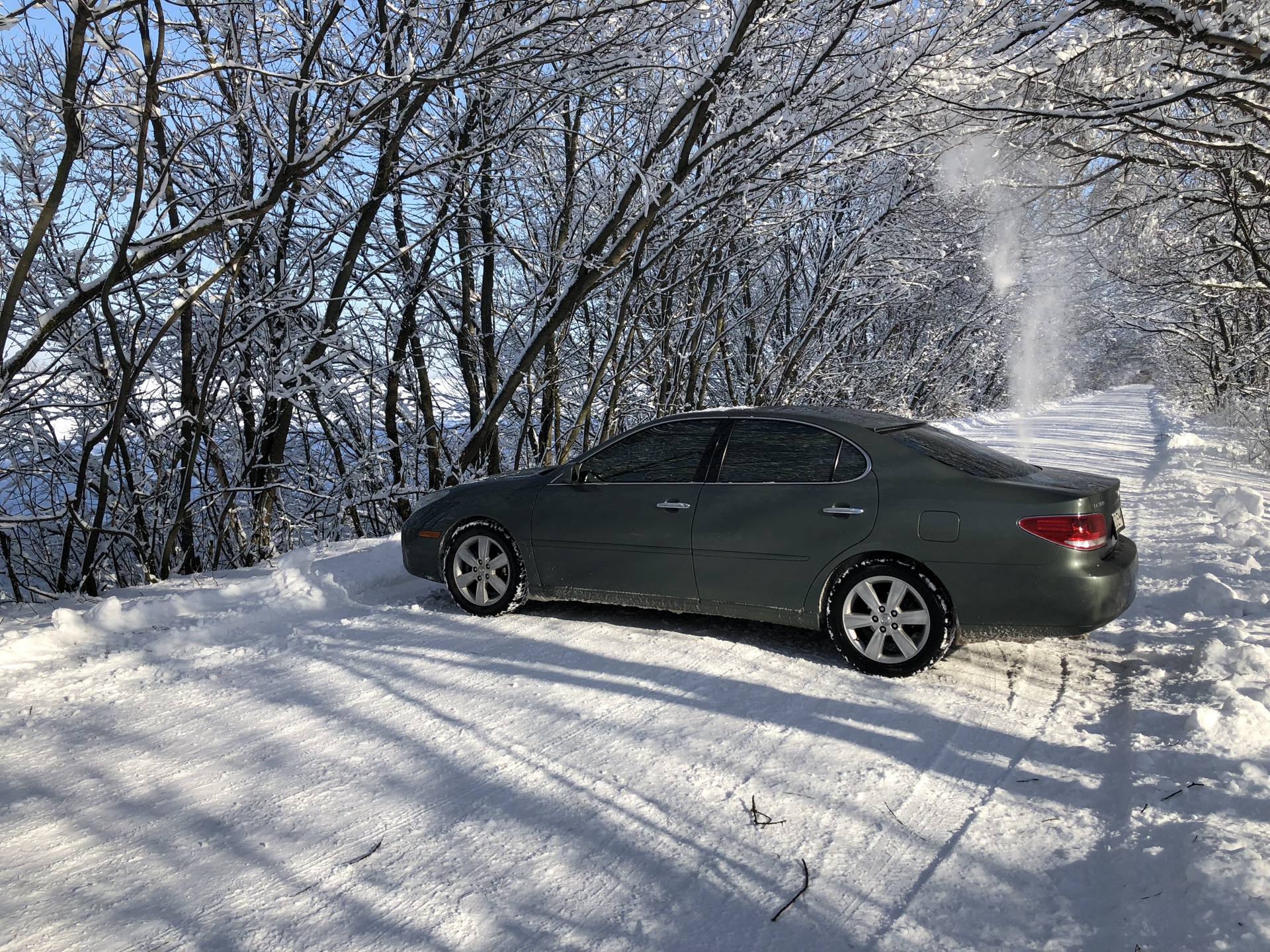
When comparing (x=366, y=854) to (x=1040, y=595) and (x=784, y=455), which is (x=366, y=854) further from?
(x=1040, y=595)

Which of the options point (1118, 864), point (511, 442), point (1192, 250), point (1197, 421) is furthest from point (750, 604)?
point (1197, 421)

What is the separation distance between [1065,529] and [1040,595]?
14.5 inches

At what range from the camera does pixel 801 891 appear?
2602mm

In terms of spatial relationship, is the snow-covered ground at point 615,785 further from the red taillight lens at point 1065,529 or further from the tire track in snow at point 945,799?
the red taillight lens at point 1065,529

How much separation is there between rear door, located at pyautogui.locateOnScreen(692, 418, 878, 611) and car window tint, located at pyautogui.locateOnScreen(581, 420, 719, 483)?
20 cm

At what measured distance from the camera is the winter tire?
557 centimetres

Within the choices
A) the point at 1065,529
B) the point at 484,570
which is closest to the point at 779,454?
the point at 1065,529

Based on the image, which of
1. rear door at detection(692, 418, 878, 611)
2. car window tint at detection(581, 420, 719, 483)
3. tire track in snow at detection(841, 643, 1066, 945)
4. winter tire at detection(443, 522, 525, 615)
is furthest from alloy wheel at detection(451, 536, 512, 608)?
tire track in snow at detection(841, 643, 1066, 945)

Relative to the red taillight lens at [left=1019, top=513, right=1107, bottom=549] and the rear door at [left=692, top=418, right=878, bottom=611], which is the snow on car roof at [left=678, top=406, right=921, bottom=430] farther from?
the red taillight lens at [left=1019, top=513, right=1107, bottom=549]

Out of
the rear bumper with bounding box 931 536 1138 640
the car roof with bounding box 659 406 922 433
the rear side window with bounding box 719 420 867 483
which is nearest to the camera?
the rear bumper with bounding box 931 536 1138 640

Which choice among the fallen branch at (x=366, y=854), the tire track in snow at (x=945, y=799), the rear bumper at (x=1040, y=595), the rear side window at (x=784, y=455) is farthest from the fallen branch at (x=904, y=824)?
the rear side window at (x=784, y=455)

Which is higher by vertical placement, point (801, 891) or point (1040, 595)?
point (1040, 595)

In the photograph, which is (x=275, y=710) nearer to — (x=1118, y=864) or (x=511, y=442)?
(x=1118, y=864)

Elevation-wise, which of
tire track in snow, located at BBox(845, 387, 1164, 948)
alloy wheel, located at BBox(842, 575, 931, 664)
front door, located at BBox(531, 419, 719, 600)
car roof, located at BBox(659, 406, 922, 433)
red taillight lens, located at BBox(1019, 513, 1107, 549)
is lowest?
tire track in snow, located at BBox(845, 387, 1164, 948)
